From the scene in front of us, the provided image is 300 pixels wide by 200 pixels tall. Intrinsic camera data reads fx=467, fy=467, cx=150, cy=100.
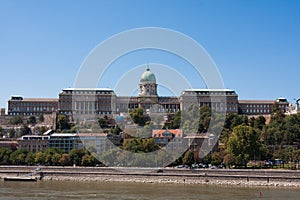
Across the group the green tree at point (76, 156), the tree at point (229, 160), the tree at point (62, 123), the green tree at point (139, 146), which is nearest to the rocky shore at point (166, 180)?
the tree at point (229, 160)

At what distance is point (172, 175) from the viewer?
42.3 metres

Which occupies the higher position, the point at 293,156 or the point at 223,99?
the point at 223,99

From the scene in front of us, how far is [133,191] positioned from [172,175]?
804 centimetres

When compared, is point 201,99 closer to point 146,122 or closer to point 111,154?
point 146,122

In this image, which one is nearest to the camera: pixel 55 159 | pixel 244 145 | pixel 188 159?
pixel 244 145

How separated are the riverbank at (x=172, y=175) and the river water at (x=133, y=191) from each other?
2.05m

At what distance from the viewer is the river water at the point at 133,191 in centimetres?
3189

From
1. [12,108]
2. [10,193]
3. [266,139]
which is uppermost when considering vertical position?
[12,108]

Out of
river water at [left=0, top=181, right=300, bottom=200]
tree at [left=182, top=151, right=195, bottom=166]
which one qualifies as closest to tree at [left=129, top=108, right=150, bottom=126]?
tree at [left=182, top=151, right=195, bottom=166]

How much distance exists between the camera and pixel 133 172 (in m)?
43.6

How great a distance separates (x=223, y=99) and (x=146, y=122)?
1782 cm

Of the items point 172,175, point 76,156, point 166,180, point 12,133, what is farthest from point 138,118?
point 166,180

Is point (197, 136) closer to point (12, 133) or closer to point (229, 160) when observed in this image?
point (229, 160)

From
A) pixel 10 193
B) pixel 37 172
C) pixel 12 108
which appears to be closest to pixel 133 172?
pixel 37 172
